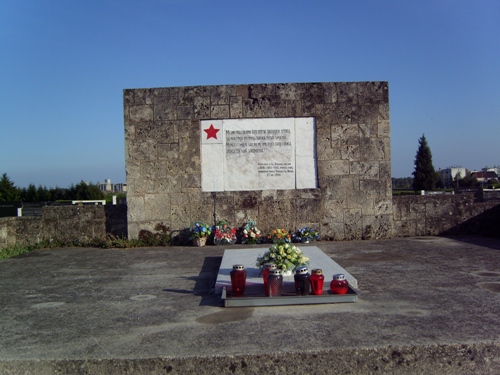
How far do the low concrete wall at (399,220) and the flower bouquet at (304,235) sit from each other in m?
1.80

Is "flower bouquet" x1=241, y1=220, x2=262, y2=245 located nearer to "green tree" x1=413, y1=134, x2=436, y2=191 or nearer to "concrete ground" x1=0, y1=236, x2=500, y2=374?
"concrete ground" x1=0, y1=236, x2=500, y2=374

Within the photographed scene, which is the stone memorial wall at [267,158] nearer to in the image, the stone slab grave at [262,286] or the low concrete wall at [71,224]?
the low concrete wall at [71,224]

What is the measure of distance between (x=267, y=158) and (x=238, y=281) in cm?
512

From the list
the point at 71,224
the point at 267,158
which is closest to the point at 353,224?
the point at 267,158

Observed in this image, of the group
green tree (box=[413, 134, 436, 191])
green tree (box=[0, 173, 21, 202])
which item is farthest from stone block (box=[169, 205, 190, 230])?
green tree (box=[413, 134, 436, 191])

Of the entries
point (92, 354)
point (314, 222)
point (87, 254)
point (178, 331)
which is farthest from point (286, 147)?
point (92, 354)

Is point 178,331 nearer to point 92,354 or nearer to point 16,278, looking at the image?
point 92,354

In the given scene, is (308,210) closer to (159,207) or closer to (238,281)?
(159,207)

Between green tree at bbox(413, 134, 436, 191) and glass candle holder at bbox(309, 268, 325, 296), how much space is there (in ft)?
197

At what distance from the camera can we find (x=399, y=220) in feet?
32.7

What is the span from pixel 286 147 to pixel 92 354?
682 cm

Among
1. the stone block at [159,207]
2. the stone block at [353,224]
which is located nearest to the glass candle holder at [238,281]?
the stone block at [159,207]

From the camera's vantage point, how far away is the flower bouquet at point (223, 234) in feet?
31.0

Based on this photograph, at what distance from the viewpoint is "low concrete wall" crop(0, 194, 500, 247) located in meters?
10.0
